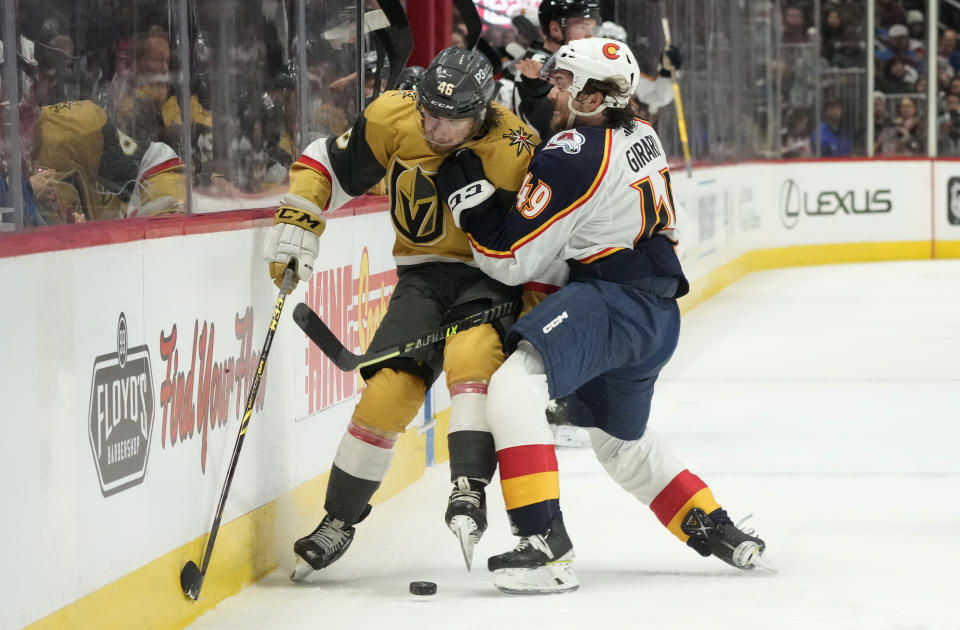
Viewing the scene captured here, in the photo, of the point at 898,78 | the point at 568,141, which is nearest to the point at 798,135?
the point at 898,78

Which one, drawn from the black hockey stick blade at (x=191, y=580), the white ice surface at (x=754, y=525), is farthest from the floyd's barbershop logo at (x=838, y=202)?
the black hockey stick blade at (x=191, y=580)

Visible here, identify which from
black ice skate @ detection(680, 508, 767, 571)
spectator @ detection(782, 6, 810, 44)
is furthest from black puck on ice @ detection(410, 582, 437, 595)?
spectator @ detection(782, 6, 810, 44)

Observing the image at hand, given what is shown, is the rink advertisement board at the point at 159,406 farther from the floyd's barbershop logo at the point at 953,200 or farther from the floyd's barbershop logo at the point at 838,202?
the floyd's barbershop logo at the point at 953,200

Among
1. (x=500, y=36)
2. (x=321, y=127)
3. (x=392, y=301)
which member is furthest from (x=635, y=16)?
(x=392, y=301)

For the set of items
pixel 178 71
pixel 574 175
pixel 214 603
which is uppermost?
pixel 178 71

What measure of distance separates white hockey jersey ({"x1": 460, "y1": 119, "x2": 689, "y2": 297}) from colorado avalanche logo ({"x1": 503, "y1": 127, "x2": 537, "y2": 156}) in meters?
0.08

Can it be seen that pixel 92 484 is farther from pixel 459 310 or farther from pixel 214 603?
pixel 459 310

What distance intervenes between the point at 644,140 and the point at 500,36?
4.29m

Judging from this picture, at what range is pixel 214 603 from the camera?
3.40m

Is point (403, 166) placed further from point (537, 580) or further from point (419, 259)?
point (537, 580)

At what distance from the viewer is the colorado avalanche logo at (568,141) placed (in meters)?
3.42

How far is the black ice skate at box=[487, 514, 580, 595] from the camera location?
3.35m

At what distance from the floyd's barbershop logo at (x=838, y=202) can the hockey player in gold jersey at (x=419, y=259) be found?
33.3 feet

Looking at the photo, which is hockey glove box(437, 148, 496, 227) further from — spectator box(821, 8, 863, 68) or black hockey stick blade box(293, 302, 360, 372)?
spectator box(821, 8, 863, 68)
